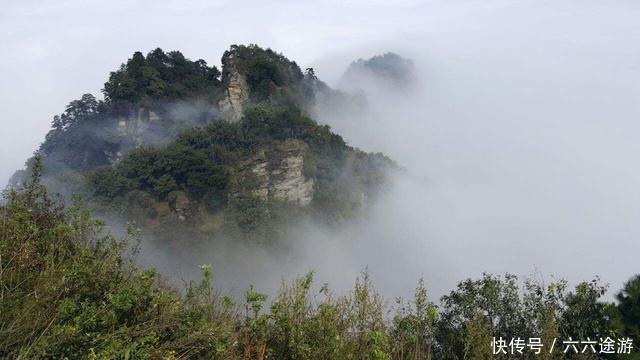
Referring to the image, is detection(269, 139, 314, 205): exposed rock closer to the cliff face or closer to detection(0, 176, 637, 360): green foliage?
the cliff face

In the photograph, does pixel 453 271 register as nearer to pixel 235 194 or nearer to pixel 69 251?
pixel 235 194

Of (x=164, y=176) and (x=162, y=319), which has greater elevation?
(x=164, y=176)

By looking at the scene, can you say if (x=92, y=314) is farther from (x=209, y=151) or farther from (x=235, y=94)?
(x=235, y=94)

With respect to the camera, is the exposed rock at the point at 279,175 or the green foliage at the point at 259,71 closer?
the exposed rock at the point at 279,175

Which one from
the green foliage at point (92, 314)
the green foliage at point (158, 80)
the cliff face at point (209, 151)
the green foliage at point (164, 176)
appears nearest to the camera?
the green foliage at point (92, 314)

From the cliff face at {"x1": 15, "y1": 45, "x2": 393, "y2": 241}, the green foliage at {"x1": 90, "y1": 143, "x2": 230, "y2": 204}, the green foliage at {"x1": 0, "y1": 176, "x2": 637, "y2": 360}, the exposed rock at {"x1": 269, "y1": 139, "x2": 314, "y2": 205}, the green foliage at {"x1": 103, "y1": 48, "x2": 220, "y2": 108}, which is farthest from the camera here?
the green foliage at {"x1": 103, "y1": 48, "x2": 220, "y2": 108}

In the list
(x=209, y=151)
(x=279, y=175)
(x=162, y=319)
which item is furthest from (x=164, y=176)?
(x=162, y=319)

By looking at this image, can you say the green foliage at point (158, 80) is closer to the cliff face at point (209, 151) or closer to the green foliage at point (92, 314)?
the cliff face at point (209, 151)

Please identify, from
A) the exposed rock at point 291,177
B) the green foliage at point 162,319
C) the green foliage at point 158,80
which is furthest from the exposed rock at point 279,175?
the green foliage at point 162,319

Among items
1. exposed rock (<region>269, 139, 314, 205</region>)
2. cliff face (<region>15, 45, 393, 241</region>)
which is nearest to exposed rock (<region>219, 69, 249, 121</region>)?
cliff face (<region>15, 45, 393, 241</region>)

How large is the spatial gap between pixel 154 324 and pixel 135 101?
196ft

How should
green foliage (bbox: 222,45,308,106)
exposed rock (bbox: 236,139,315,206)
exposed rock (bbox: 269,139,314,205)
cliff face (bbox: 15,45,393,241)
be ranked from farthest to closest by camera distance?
green foliage (bbox: 222,45,308,106)
exposed rock (bbox: 269,139,314,205)
exposed rock (bbox: 236,139,315,206)
cliff face (bbox: 15,45,393,241)

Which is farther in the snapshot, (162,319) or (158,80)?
(158,80)

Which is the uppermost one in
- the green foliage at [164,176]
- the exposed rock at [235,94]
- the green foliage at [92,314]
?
the exposed rock at [235,94]
